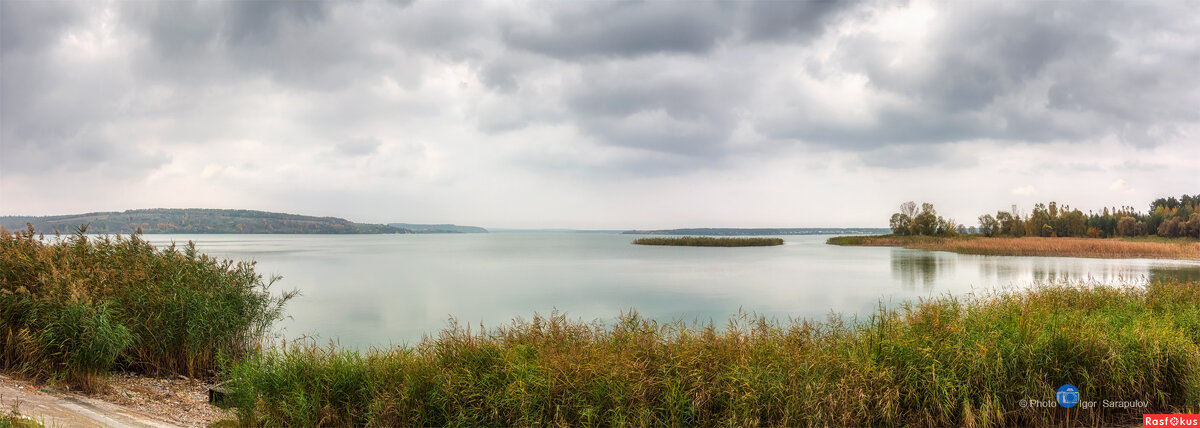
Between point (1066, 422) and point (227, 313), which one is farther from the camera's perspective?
point (227, 313)

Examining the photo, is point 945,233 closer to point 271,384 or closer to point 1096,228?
point 1096,228

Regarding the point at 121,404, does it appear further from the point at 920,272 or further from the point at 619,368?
the point at 920,272

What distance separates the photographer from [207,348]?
761cm

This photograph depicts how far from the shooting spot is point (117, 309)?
7.10m

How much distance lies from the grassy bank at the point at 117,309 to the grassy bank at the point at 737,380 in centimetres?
156

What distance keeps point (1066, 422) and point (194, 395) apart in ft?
31.0

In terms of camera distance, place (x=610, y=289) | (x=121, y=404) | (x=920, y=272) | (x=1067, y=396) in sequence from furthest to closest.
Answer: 1. (x=920, y=272)
2. (x=610, y=289)
3. (x=121, y=404)
4. (x=1067, y=396)

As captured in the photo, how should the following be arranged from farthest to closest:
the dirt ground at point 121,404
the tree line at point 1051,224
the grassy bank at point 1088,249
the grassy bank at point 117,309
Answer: the tree line at point 1051,224 < the grassy bank at point 1088,249 < the grassy bank at point 117,309 < the dirt ground at point 121,404

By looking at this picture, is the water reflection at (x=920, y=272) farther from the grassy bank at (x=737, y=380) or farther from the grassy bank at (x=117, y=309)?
the grassy bank at (x=117, y=309)

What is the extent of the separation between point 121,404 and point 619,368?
5.29 metres

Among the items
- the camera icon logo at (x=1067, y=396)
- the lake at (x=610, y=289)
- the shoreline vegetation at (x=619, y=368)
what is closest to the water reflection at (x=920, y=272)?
the lake at (x=610, y=289)

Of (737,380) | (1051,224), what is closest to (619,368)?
(737,380)

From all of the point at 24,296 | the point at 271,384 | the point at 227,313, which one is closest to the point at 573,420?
the point at 271,384

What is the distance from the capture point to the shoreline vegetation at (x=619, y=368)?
5156 mm
